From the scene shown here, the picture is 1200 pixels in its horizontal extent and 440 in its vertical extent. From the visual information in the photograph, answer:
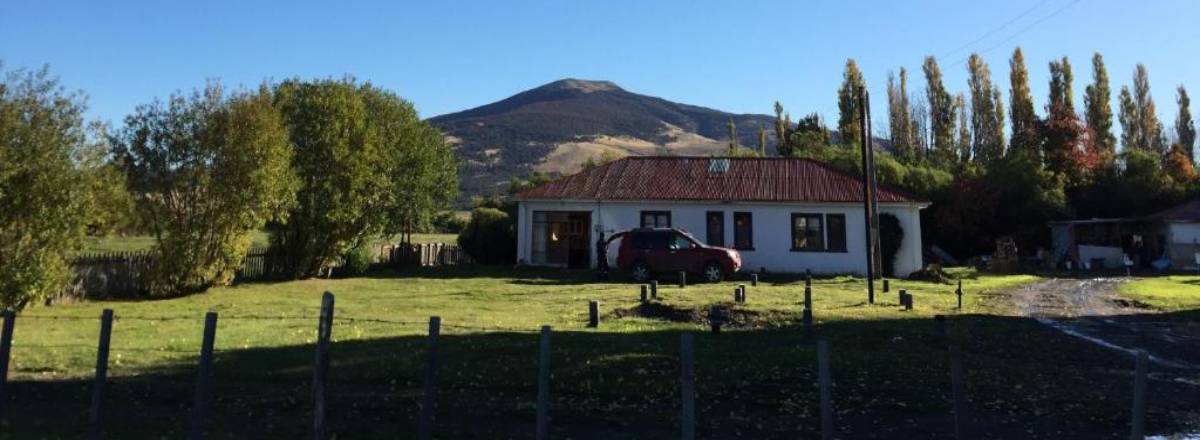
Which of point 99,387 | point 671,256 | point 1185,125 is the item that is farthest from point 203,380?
point 1185,125

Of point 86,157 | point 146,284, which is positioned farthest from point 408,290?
point 86,157

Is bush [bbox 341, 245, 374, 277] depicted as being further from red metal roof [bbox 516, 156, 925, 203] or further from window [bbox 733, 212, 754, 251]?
window [bbox 733, 212, 754, 251]

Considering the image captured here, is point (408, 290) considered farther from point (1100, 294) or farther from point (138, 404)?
point (1100, 294)

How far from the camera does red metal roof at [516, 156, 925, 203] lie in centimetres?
3109

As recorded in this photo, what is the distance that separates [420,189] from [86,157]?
15071 mm

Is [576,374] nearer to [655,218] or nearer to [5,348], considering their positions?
[5,348]

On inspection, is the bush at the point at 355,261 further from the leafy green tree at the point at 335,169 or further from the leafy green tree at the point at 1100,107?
the leafy green tree at the point at 1100,107

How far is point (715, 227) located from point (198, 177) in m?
19.2

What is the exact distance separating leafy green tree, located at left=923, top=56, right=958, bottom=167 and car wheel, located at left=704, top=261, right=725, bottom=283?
44.0 meters

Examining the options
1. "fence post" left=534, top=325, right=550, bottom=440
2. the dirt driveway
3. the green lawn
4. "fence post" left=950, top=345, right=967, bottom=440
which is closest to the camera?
"fence post" left=534, top=325, right=550, bottom=440

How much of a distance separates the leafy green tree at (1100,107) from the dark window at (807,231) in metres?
36.6

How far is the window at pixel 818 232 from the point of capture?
30.4 m

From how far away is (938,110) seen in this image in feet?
215

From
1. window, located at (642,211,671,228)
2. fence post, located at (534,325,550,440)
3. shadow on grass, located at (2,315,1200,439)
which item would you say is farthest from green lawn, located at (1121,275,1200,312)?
fence post, located at (534,325,550,440)
